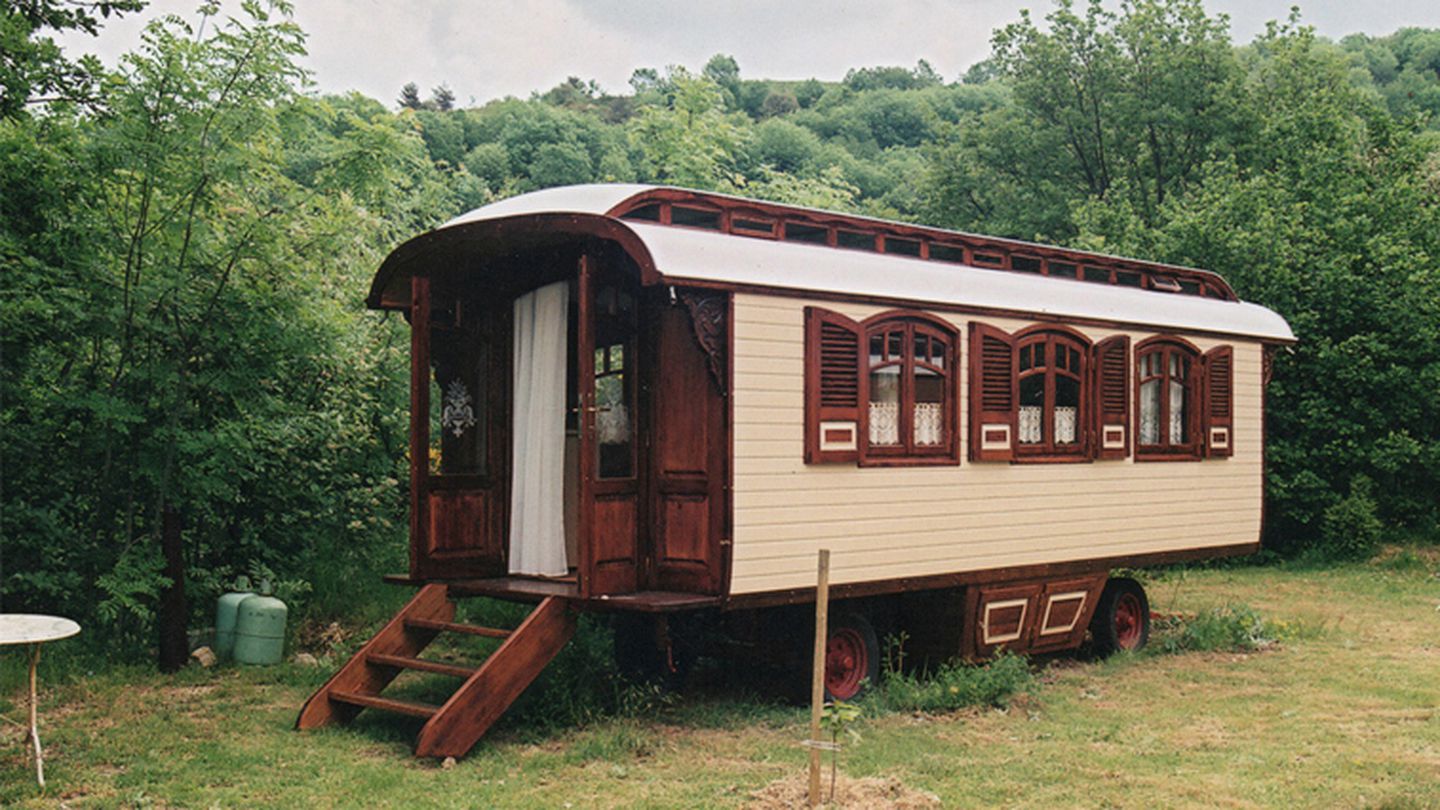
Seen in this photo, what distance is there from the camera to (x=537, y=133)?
116ft

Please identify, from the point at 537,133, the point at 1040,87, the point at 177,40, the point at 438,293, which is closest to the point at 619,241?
the point at 438,293

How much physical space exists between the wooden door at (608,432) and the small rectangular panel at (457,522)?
3.87ft

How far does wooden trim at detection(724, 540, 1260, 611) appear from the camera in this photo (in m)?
7.70

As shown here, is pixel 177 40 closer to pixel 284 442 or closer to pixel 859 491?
pixel 284 442

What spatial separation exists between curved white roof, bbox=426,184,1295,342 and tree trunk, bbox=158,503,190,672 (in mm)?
2795

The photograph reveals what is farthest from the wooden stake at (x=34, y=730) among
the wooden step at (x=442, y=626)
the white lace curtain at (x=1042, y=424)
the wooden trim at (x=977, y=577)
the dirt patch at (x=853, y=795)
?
the white lace curtain at (x=1042, y=424)

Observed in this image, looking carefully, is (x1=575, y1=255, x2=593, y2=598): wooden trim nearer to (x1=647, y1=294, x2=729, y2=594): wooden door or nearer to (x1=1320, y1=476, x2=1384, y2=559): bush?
(x1=647, y1=294, x2=729, y2=594): wooden door

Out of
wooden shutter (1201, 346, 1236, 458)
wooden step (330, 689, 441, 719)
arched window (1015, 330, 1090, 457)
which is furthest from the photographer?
wooden shutter (1201, 346, 1236, 458)

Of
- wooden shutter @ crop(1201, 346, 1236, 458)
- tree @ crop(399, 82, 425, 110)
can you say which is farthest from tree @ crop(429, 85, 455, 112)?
wooden shutter @ crop(1201, 346, 1236, 458)

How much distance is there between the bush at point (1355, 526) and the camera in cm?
1611

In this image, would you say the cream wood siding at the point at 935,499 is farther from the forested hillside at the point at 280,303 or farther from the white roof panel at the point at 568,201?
the forested hillside at the point at 280,303

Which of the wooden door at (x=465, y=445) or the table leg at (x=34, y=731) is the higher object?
the wooden door at (x=465, y=445)

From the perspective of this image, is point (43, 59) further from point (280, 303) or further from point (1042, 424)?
point (1042, 424)

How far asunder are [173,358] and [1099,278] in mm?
7153
